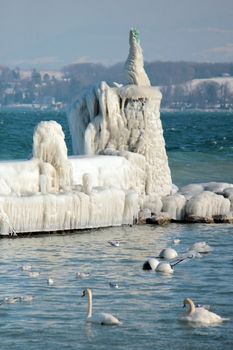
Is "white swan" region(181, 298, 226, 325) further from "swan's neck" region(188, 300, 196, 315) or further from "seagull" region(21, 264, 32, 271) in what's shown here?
"seagull" region(21, 264, 32, 271)

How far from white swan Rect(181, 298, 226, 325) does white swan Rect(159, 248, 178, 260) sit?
261 inches

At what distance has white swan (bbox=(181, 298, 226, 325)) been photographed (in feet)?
76.7

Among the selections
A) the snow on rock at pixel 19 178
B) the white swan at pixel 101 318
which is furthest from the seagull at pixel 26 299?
the snow on rock at pixel 19 178

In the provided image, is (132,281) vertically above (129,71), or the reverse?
(129,71)

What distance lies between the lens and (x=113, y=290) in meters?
26.4

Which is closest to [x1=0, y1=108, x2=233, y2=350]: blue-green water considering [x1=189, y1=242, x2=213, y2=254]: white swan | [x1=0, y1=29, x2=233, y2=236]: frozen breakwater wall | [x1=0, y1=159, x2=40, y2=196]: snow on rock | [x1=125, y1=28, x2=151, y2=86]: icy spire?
[x1=189, y1=242, x2=213, y2=254]: white swan

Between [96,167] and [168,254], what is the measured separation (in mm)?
6445

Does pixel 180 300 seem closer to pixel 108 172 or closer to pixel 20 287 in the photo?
pixel 20 287

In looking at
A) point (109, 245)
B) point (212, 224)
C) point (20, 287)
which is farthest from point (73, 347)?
point (212, 224)

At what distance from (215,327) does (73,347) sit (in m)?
2.75

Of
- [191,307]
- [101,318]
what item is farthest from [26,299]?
[191,307]

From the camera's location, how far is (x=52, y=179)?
112 feet

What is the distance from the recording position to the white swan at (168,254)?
30.3 meters

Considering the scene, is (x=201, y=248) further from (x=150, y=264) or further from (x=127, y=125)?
(x=127, y=125)
